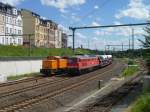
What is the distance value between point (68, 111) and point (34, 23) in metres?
119

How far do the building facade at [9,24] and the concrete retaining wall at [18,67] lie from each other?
4640 cm

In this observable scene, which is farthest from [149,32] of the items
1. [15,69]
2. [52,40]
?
[52,40]

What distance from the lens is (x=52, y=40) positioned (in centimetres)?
16800

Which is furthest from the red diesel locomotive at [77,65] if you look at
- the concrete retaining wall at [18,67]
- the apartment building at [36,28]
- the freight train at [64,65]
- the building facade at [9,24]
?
the apartment building at [36,28]

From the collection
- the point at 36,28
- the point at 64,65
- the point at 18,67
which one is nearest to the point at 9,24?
the point at 36,28

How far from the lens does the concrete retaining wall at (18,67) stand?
50.9 metres

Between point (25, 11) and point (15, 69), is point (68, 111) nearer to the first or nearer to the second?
point (15, 69)

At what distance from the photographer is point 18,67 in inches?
2170

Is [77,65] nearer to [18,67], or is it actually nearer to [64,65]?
[64,65]

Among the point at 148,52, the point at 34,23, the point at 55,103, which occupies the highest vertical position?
the point at 34,23

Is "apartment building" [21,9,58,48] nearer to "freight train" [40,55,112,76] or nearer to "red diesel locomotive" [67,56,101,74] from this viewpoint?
"freight train" [40,55,112,76]

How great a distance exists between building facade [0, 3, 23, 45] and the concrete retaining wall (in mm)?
46398

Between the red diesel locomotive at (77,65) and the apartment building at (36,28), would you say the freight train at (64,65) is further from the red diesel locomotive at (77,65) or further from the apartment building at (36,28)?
the apartment building at (36,28)

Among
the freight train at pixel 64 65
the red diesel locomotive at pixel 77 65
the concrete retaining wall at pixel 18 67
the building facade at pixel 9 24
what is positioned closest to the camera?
the concrete retaining wall at pixel 18 67
